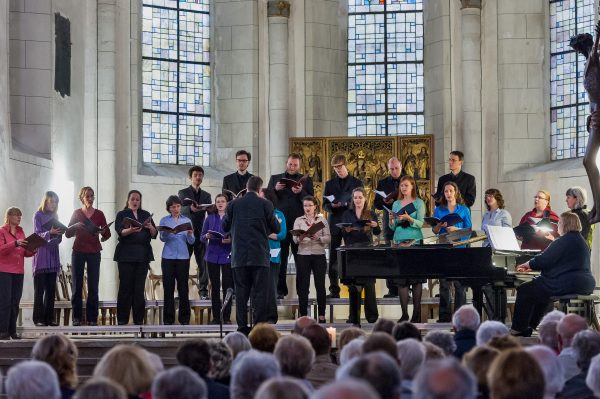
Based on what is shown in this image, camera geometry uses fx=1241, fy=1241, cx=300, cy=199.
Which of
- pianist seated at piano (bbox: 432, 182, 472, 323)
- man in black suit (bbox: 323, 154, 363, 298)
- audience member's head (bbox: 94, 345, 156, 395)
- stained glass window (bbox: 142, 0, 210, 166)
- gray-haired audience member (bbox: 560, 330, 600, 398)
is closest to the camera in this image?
audience member's head (bbox: 94, 345, 156, 395)

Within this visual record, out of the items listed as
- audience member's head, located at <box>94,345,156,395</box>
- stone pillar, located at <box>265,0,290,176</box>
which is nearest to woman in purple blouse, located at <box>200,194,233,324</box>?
stone pillar, located at <box>265,0,290,176</box>

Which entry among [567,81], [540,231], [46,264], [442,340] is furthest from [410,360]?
[567,81]

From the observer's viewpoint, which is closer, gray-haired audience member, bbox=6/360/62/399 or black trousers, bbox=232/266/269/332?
gray-haired audience member, bbox=6/360/62/399

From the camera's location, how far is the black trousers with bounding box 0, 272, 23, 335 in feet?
38.8

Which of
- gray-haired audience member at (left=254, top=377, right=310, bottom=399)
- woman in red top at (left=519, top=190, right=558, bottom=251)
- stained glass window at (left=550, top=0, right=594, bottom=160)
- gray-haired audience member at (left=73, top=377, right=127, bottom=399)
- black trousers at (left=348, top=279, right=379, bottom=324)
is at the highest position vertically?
stained glass window at (left=550, top=0, right=594, bottom=160)

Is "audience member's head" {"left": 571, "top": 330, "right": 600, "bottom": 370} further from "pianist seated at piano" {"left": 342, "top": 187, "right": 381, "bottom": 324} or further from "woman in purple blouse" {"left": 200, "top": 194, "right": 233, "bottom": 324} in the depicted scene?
"woman in purple blouse" {"left": 200, "top": 194, "right": 233, "bottom": 324}

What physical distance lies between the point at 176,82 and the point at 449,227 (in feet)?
26.8

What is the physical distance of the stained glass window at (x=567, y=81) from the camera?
61.3 feet

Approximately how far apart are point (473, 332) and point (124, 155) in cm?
1089

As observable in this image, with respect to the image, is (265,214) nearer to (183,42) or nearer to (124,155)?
(124,155)

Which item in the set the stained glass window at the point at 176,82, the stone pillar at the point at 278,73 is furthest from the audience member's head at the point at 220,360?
the stained glass window at the point at 176,82

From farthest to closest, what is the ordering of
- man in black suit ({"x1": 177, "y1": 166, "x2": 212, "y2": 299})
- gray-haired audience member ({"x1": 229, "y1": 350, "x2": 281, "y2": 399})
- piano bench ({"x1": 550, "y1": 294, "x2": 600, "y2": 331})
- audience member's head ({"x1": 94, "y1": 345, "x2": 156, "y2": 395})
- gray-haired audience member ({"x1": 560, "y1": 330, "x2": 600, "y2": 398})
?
Result: 1. man in black suit ({"x1": 177, "y1": 166, "x2": 212, "y2": 299})
2. piano bench ({"x1": 550, "y1": 294, "x2": 600, "y2": 331})
3. gray-haired audience member ({"x1": 560, "y1": 330, "x2": 600, "y2": 398})
4. audience member's head ({"x1": 94, "y1": 345, "x2": 156, "y2": 395})
5. gray-haired audience member ({"x1": 229, "y1": 350, "x2": 281, "y2": 399})

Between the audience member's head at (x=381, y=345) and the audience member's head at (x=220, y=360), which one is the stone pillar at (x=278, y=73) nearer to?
the audience member's head at (x=220, y=360)

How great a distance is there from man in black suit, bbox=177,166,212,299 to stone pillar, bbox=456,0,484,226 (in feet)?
20.2
